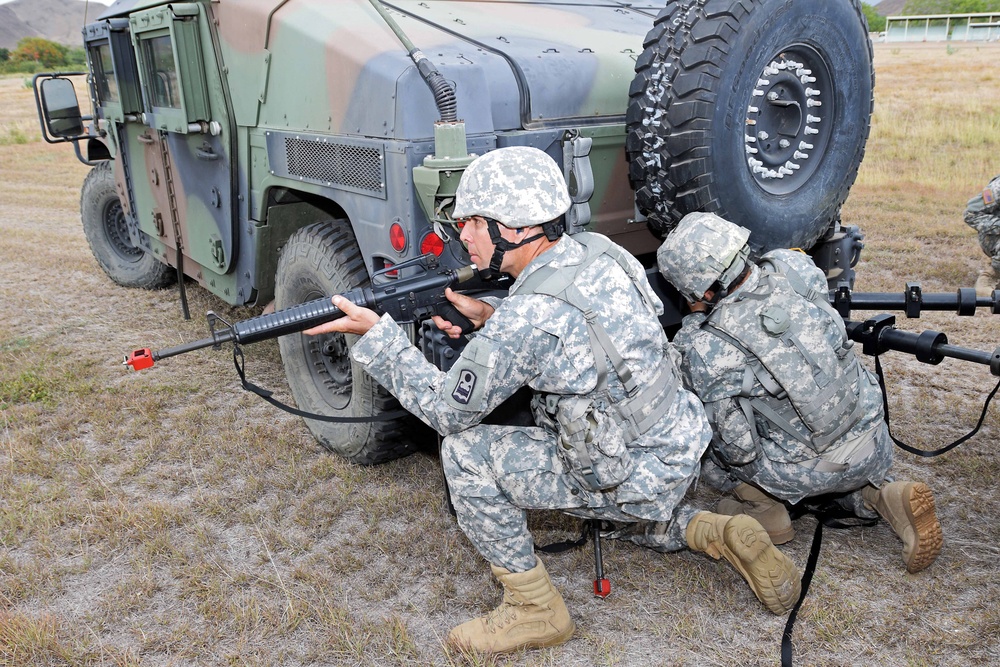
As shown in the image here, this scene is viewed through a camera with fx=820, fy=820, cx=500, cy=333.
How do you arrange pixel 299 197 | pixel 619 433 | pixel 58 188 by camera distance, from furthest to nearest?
pixel 58 188 → pixel 299 197 → pixel 619 433

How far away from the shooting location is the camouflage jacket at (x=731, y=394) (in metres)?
2.75

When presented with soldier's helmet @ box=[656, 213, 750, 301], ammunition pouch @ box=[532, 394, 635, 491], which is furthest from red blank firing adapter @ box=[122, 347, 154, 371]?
soldier's helmet @ box=[656, 213, 750, 301]

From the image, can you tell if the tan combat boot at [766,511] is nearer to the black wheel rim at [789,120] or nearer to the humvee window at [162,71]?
the black wheel rim at [789,120]

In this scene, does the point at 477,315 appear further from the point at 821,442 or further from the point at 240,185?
the point at 240,185

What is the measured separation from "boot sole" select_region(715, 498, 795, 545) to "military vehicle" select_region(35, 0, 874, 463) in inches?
35.8

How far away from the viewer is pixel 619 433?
2.34 meters

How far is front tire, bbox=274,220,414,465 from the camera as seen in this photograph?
329cm

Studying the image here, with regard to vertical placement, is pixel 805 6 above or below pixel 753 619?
above

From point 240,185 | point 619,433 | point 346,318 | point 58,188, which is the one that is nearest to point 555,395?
point 619,433

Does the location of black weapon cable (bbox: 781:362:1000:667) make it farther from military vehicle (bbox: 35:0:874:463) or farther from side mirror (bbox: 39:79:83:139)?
side mirror (bbox: 39:79:83:139)

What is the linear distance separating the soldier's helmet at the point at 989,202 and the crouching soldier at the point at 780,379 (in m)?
3.56

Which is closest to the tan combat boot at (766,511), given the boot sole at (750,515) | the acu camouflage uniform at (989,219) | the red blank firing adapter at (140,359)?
the boot sole at (750,515)

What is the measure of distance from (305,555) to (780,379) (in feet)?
5.93

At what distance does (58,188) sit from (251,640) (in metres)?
10.6
